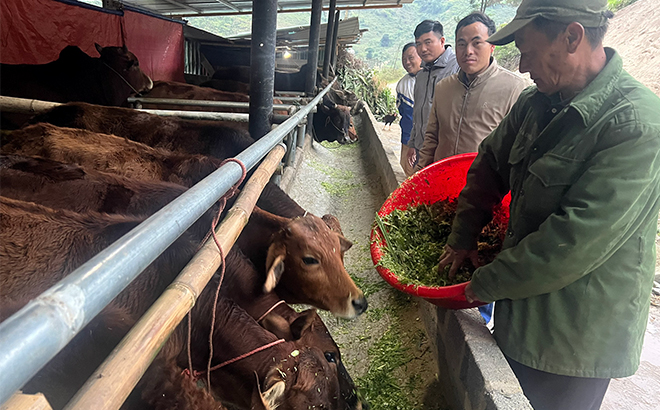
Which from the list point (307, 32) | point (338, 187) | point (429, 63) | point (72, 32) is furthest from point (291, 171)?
point (307, 32)

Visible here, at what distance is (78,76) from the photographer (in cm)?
634

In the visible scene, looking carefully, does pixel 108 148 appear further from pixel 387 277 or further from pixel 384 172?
pixel 384 172

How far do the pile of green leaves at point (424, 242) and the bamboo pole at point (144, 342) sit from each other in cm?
159

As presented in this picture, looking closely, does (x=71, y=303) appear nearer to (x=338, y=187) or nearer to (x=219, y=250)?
(x=219, y=250)

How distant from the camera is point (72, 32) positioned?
8.41 meters

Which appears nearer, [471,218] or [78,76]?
[471,218]

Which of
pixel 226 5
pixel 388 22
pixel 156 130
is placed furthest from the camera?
pixel 388 22

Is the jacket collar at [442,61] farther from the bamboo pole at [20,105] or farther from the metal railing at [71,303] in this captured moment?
the metal railing at [71,303]

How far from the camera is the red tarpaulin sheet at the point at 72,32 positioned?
7238 millimetres

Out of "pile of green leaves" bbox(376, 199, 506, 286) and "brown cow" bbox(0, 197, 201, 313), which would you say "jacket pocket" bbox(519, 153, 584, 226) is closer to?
"pile of green leaves" bbox(376, 199, 506, 286)

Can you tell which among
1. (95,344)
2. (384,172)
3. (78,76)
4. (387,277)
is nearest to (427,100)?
(384,172)

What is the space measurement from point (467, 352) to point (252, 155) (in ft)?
5.75

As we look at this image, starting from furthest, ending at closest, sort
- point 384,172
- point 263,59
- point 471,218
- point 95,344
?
1. point 384,172
2. point 263,59
3. point 471,218
4. point 95,344

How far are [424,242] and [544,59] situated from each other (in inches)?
66.9
